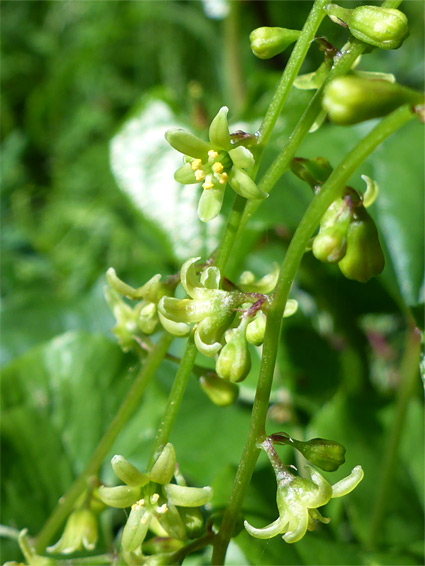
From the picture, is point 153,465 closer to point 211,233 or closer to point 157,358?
point 157,358

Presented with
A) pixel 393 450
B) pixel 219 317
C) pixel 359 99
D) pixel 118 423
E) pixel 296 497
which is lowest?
pixel 393 450

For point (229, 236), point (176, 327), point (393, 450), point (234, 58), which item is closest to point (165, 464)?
point (176, 327)

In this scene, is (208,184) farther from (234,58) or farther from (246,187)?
(234,58)

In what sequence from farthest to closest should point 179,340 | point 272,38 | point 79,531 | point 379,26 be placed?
point 179,340 → point 79,531 → point 272,38 → point 379,26

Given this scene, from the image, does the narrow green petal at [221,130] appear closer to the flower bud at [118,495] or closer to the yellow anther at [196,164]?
the yellow anther at [196,164]

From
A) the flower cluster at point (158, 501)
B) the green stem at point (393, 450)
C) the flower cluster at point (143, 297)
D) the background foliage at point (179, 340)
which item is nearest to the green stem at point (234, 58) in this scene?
the background foliage at point (179, 340)

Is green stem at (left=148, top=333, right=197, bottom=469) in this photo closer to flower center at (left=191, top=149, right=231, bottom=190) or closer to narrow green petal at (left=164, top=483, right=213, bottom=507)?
narrow green petal at (left=164, top=483, right=213, bottom=507)

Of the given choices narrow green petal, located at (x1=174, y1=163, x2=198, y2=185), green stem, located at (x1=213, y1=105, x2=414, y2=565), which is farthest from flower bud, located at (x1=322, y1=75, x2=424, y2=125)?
narrow green petal, located at (x1=174, y1=163, x2=198, y2=185)
